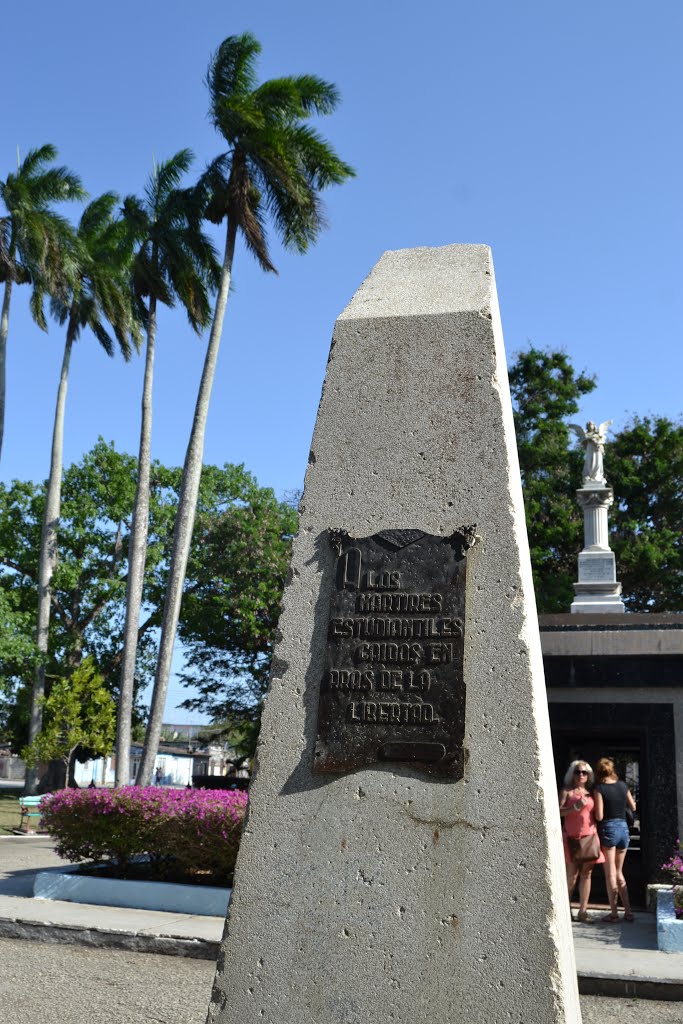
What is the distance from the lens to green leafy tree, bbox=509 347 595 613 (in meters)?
28.8

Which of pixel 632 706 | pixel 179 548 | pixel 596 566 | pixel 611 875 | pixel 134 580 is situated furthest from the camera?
pixel 134 580

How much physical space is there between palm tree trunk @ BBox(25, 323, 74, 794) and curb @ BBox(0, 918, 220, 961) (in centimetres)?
1879

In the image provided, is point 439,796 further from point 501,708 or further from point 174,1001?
point 174,1001

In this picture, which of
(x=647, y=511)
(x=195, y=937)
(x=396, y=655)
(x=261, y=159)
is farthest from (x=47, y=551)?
(x=396, y=655)

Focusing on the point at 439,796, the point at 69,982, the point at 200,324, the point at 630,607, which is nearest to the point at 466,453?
the point at 439,796

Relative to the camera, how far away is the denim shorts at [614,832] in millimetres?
9367

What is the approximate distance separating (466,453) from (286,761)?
4.80 feet

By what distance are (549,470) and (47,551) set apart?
15.6 meters

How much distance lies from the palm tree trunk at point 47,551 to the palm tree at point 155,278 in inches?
195

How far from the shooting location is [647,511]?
100 feet

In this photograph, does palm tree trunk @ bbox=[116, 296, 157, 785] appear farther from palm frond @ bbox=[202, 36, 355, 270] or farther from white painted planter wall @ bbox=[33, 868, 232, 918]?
white painted planter wall @ bbox=[33, 868, 232, 918]

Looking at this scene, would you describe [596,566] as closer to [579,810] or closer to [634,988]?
[579,810]

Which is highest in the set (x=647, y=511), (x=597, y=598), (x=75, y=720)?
(x=647, y=511)

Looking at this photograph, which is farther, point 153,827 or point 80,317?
point 80,317
